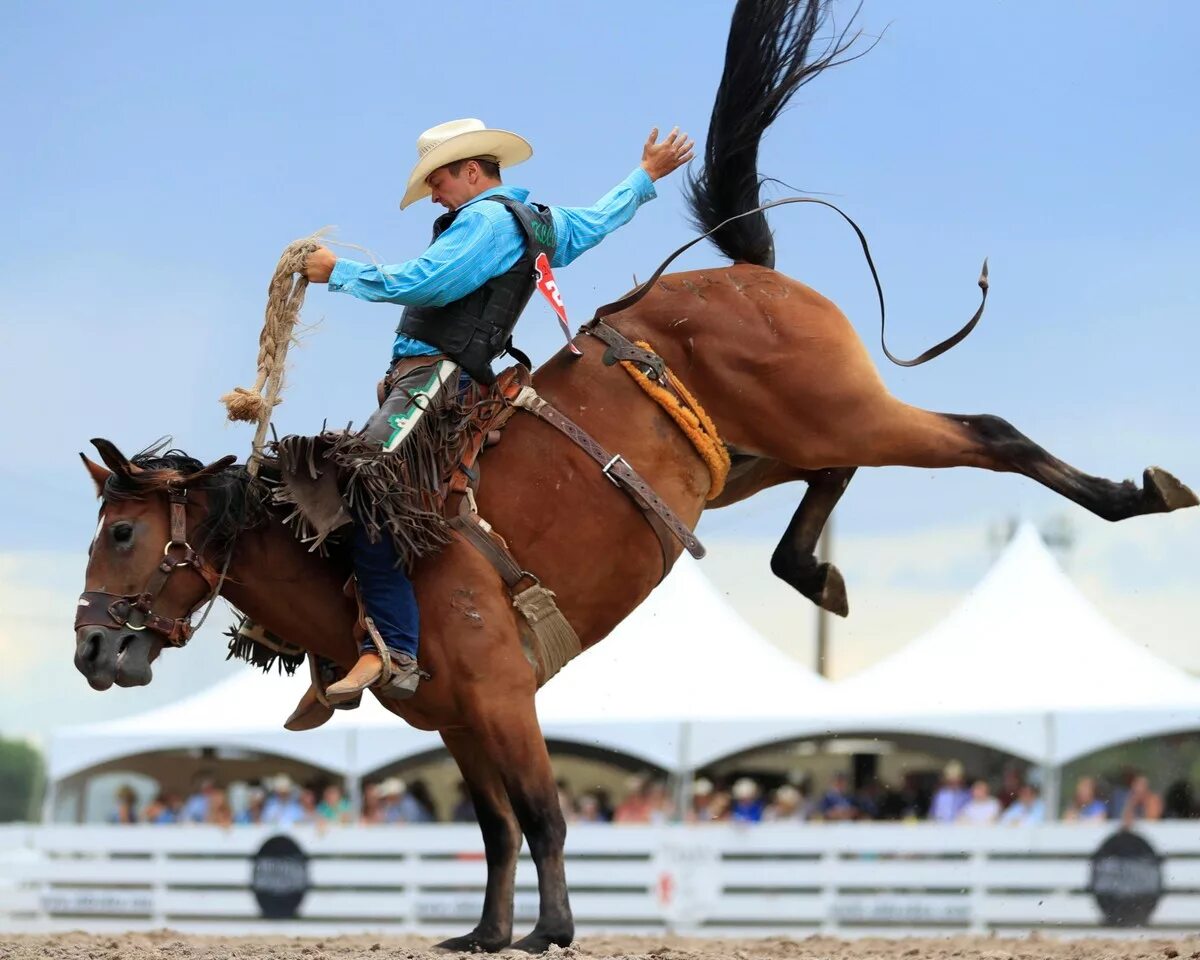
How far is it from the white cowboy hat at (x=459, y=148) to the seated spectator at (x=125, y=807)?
11.7 m

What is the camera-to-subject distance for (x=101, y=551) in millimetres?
5352

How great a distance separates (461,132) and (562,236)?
51 centimetres

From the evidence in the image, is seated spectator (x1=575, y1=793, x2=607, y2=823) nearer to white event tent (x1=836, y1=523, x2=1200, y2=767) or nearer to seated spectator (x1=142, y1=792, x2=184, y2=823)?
white event tent (x1=836, y1=523, x2=1200, y2=767)

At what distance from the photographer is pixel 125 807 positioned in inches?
627

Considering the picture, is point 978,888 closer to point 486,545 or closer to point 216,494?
point 486,545

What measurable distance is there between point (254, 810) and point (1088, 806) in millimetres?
7615

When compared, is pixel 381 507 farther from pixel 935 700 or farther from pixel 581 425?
pixel 935 700

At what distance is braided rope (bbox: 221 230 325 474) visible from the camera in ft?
17.4

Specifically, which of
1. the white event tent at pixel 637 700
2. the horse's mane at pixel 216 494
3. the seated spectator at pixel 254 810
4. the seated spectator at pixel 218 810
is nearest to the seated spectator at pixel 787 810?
the white event tent at pixel 637 700

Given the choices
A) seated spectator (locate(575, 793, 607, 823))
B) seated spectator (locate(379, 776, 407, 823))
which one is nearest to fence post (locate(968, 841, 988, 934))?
seated spectator (locate(575, 793, 607, 823))

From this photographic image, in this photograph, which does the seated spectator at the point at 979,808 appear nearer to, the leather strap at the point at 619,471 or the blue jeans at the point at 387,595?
the leather strap at the point at 619,471

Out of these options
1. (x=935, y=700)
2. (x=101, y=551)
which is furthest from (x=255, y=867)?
(x=101, y=551)

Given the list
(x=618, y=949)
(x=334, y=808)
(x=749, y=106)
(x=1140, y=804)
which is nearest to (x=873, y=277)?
(x=749, y=106)

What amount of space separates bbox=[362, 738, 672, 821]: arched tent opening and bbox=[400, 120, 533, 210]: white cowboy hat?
8878 mm
